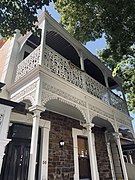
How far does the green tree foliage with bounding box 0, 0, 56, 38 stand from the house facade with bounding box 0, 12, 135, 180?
43.0 inches

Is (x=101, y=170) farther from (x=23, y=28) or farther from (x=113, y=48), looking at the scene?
(x=23, y=28)

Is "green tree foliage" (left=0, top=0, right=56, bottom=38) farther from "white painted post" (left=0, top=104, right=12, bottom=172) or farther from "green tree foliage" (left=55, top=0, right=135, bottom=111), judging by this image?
"green tree foliage" (left=55, top=0, right=135, bottom=111)

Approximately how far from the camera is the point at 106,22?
5.90 meters

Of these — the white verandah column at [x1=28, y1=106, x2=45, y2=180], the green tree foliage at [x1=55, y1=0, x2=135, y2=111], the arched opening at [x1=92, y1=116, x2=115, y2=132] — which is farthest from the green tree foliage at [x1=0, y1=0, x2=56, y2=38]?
the arched opening at [x1=92, y1=116, x2=115, y2=132]

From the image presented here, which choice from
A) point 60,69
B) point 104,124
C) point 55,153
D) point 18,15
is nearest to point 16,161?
point 55,153

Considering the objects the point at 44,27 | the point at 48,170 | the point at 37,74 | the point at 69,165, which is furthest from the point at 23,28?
the point at 69,165

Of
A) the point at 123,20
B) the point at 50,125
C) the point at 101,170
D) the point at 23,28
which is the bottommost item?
the point at 101,170

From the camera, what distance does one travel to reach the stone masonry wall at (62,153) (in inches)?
199

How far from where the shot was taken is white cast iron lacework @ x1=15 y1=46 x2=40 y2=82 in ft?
15.3

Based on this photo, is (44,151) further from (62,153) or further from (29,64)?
(29,64)

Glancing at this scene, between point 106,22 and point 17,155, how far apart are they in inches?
226

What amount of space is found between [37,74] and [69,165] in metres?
3.65

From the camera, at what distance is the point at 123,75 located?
30.9 ft

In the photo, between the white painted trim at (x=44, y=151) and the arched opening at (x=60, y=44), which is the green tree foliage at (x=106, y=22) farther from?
the white painted trim at (x=44, y=151)
